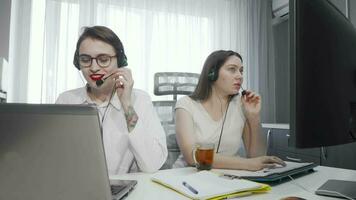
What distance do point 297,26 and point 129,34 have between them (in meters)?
2.34

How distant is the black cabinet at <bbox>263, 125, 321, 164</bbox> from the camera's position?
7.94 feet

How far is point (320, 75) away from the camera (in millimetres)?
626

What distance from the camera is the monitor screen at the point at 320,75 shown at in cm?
58

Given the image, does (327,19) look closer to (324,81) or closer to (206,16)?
(324,81)

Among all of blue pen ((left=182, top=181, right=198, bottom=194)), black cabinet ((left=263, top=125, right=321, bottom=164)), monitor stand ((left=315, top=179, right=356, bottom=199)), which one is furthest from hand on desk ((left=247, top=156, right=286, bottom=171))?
black cabinet ((left=263, top=125, right=321, bottom=164))

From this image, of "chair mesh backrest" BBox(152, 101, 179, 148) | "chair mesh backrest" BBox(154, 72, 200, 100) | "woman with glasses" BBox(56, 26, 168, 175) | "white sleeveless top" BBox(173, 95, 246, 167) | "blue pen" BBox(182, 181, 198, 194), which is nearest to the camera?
"blue pen" BBox(182, 181, 198, 194)

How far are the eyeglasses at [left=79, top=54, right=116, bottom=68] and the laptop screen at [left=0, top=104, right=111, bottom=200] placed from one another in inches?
35.5

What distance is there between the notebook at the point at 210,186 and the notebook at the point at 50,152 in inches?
12.1

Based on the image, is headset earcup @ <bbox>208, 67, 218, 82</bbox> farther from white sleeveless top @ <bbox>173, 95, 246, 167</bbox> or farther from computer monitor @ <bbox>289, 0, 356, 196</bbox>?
computer monitor @ <bbox>289, 0, 356, 196</bbox>

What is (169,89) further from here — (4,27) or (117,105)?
(4,27)

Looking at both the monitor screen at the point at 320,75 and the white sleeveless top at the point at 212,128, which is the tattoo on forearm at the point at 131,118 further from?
the monitor screen at the point at 320,75

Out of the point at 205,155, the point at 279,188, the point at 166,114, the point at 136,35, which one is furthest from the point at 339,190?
the point at 136,35

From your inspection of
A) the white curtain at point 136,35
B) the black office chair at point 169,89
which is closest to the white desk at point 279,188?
the black office chair at point 169,89

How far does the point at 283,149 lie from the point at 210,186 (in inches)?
84.1
